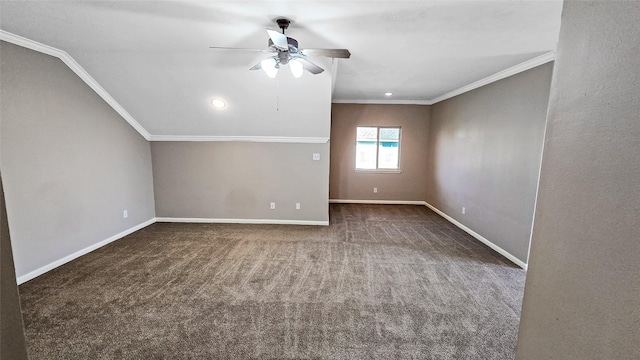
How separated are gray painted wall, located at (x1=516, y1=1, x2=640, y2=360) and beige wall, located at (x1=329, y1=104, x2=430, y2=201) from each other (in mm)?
5549

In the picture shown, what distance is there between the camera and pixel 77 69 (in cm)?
319

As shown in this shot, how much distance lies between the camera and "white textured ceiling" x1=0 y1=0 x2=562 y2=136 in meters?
2.01

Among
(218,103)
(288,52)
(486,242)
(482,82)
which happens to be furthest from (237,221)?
(482,82)

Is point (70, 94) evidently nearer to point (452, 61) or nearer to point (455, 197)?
point (452, 61)

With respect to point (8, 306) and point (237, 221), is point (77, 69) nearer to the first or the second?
point (237, 221)

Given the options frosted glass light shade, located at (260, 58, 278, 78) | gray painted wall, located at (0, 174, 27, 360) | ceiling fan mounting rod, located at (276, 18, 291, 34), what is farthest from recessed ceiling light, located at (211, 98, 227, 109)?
gray painted wall, located at (0, 174, 27, 360)

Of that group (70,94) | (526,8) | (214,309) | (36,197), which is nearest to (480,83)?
(526,8)

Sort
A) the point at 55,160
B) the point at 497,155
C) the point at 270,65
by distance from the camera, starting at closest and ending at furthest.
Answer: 1. the point at 270,65
2. the point at 55,160
3. the point at 497,155

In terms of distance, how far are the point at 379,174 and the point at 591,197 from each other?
578cm

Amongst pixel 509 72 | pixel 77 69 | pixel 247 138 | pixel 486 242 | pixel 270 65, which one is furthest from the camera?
pixel 247 138

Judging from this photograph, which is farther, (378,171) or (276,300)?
(378,171)

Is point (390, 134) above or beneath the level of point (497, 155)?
above

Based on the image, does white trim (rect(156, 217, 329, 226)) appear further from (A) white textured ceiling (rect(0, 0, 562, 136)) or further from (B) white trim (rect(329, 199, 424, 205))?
(B) white trim (rect(329, 199, 424, 205))

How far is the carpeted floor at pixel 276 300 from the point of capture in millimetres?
1930
